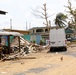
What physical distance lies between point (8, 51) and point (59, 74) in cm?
1485

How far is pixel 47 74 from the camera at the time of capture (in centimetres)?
1336

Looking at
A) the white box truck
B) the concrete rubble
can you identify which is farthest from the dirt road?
the white box truck

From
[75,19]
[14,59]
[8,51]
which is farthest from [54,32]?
[75,19]

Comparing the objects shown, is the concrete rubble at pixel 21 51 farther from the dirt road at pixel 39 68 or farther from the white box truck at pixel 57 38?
the dirt road at pixel 39 68

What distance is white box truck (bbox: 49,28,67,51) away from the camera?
31.6 meters

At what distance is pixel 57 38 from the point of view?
3186cm

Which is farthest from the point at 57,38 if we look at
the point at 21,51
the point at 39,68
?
the point at 39,68

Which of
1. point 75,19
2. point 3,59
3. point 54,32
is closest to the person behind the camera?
point 3,59

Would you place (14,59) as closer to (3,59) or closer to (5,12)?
(3,59)

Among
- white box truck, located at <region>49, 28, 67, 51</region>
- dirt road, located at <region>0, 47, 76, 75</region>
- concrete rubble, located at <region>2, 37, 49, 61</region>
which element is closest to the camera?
dirt road, located at <region>0, 47, 76, 75</region>

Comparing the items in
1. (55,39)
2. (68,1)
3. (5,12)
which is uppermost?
(68,1)

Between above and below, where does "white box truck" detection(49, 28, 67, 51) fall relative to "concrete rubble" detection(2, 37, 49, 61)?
above

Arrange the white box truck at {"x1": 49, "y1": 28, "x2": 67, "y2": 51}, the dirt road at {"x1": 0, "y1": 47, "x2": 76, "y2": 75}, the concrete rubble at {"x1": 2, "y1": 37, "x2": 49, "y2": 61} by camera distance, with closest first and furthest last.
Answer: the dirt road at {"x1": 0, "y1": 47, "x2": 76, "y2": 75}
the concrete rubble at {"x1": 2, "y1": 37, "x2": 49, "y2": 61}
the white box truck at {"x1": 49, "y1": 28, "x2": 67, "y2": 51}

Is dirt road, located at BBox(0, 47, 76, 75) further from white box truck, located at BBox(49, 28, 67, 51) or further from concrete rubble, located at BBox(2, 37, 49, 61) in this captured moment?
white box truck, located at BBox(49, 28, 67, 51)
